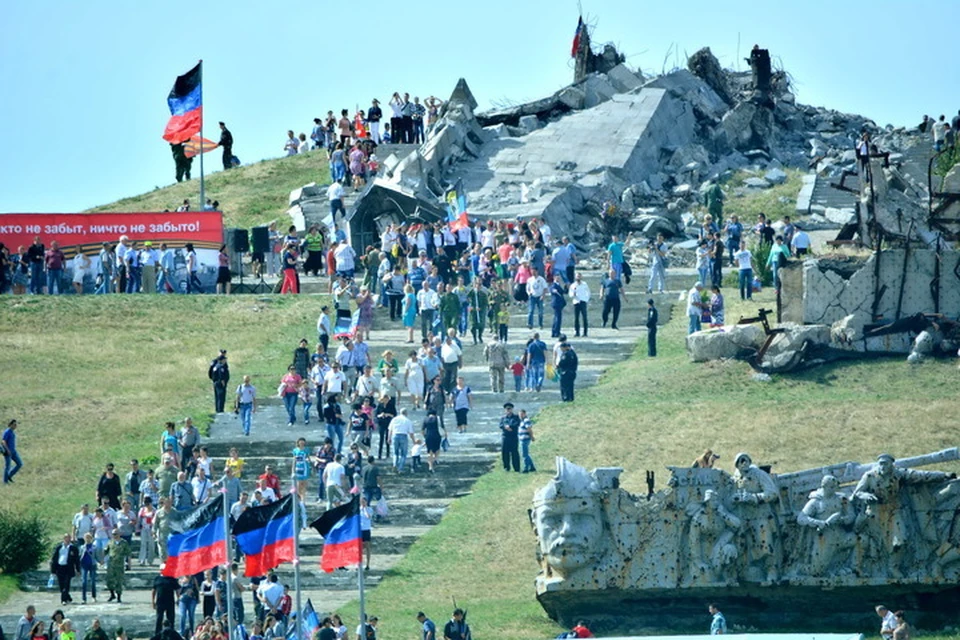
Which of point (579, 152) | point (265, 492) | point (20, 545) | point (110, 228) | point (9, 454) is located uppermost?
point (579, 152)

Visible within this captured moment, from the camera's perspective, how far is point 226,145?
7888cm

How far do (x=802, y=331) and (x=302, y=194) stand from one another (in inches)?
1005

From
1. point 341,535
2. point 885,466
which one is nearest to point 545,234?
point 885,466

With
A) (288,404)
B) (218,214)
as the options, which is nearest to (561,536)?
(288,404)

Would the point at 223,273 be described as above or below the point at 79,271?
below

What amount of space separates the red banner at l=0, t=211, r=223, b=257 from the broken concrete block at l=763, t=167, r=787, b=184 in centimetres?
1908

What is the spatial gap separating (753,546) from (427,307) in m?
18.4

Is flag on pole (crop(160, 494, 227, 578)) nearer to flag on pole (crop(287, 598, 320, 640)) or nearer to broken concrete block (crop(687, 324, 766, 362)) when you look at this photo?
flag on pole (crop(287, 598, 320, 640))

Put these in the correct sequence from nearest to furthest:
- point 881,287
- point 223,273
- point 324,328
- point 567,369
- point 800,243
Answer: point 567,369
point 881,287
point 324,328
point 800,243
point 223,273

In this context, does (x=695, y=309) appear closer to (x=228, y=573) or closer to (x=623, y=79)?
(x=228, y=573)

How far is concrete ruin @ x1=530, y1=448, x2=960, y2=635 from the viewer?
36.4m

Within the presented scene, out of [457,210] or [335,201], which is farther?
[335,201]

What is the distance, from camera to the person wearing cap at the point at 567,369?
4875cm

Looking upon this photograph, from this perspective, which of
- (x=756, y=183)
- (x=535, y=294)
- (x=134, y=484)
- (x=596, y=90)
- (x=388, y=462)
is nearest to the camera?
(x=134, y=484)
